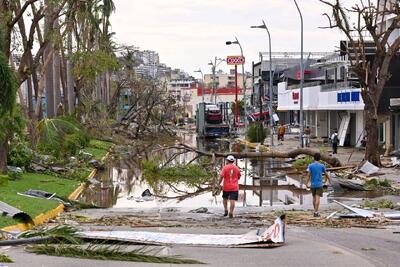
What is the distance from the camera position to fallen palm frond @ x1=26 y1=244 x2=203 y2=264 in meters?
11.3

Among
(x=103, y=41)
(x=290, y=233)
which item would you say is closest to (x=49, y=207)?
(x=290, y=233)

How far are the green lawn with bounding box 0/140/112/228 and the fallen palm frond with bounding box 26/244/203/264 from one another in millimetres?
3177

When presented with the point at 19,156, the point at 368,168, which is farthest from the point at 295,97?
the point at 19,156

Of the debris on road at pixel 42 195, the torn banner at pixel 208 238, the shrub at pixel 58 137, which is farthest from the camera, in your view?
the shrub at pixel 58 137

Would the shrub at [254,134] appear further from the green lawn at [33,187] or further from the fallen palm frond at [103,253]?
the fallen palm frond at [103,253]

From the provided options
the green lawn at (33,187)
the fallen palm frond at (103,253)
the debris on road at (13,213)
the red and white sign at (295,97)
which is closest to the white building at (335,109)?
the red and white sign at (295,97)

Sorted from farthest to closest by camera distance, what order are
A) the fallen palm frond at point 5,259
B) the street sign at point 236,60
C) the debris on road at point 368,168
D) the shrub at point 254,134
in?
the street sign at point 236,60, the shrub at point 254,134, the debris on road at point 368,168, the fallen palm frond at point 5,259

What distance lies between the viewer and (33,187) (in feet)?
78.5

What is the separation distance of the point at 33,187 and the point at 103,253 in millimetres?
12892

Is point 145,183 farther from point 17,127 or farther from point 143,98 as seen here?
point 143,98

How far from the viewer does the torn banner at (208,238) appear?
12898mm

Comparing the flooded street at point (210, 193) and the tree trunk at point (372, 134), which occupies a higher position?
the tree trunk at point (372, 134)

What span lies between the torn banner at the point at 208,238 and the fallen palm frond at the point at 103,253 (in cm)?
83

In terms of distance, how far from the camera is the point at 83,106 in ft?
194
